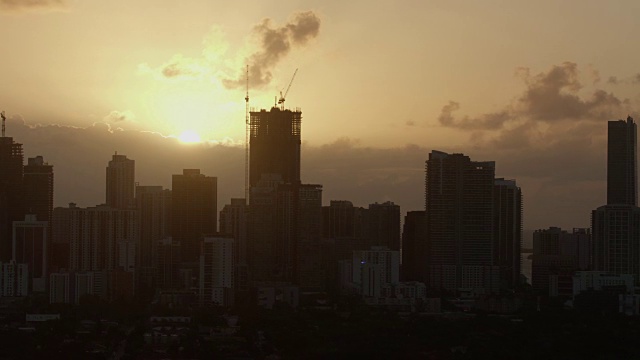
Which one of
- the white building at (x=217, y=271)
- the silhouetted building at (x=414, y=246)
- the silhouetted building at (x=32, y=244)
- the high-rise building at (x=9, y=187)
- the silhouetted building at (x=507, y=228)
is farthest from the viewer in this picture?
the silhouetted building at (x=414, y=246)

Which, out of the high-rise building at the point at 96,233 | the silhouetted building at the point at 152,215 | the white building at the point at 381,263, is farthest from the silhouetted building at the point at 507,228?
the high-rise building at the point at 96,233

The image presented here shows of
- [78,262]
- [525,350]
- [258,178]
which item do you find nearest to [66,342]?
[525,350]

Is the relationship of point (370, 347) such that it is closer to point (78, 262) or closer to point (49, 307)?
point (49, 307)

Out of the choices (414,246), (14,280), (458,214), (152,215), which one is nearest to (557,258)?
(458,214)

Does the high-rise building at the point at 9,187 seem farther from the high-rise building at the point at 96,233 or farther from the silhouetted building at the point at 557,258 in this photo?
the silhouetted building at the point at 557,258

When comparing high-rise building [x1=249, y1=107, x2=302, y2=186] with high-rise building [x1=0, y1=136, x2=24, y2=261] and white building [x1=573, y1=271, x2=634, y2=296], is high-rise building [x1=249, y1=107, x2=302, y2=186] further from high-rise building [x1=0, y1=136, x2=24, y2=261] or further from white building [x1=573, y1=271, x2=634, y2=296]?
white building [x1=573, y1=271, x2=634, y2=296]

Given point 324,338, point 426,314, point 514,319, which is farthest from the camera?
point 426,314

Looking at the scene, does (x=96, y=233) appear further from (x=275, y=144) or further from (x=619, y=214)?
(x=619, y=214)
